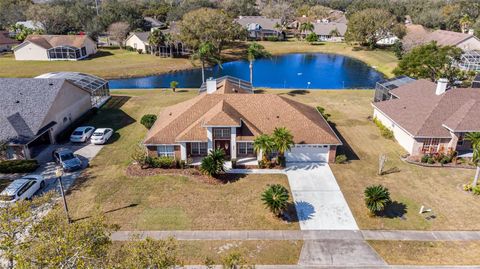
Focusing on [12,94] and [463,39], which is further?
[463,39]

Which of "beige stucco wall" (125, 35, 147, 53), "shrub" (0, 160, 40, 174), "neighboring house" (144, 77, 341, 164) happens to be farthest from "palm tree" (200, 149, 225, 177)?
"beige stucco wall" (125, 35, 147, 53)

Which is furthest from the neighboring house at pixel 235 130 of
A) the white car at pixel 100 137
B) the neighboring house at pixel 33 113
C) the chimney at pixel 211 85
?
the neighboring house at pixel 33 113

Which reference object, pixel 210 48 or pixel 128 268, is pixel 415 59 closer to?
pixel 210 48

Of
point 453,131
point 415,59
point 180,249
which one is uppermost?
point 415,59

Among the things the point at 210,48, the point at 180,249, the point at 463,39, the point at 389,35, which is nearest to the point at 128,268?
the point at 180,249

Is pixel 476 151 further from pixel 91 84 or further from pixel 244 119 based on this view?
pixel 91 84

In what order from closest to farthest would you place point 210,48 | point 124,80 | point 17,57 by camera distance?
point 210,48 < point 124,80 < point 17,57

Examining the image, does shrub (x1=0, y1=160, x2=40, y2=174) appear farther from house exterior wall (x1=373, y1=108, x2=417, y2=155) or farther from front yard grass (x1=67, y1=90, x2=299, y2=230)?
house exterior wall (x1=373, y1=108, x2=417, y2=155)
